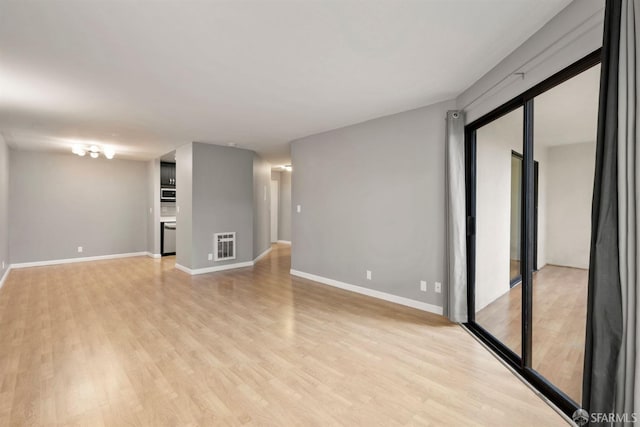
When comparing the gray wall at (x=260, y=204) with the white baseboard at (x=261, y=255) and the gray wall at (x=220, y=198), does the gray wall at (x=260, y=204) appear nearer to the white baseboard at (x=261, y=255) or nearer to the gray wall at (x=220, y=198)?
the white baseboard at (x=261, y=255)

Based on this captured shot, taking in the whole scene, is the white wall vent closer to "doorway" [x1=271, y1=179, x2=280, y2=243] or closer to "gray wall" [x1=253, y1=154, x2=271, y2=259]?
"gray wall" [x1=253, y1=154, x2=271, y2=259]

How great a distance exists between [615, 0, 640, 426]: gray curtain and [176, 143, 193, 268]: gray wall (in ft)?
18.6

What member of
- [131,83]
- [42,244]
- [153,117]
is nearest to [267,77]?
[131,83]

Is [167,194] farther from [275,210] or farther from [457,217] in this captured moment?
[457,217]

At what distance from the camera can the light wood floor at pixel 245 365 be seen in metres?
1.82

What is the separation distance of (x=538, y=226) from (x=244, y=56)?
3320 mm

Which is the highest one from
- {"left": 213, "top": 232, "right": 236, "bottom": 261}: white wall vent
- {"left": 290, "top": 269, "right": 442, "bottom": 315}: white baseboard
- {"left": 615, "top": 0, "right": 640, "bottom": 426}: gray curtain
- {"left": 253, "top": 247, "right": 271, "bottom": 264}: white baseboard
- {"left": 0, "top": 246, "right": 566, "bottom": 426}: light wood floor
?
{"left": 615, "top": 0, "right": 640, "bottom": 426}: gray curtain

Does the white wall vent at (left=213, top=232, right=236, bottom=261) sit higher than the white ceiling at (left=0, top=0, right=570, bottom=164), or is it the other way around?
the white ceiling at (left=0, top=0, right=570, bottom=164)

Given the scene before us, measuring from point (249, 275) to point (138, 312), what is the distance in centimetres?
213

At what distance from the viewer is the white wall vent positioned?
229 inches

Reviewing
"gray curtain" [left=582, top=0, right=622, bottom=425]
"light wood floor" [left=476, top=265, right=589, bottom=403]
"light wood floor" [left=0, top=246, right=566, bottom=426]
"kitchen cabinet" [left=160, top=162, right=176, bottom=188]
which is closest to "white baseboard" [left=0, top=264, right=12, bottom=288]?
"light wood floor" [left=0, top=246, right=566, bottom=426]

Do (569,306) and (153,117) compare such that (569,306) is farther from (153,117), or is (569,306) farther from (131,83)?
(153,117)

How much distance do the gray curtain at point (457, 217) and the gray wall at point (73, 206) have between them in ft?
25.1

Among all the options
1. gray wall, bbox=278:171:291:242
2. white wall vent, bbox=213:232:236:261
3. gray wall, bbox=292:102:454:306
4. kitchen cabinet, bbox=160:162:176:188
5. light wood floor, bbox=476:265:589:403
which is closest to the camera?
light wood floor, bbox=476:265:589:403
